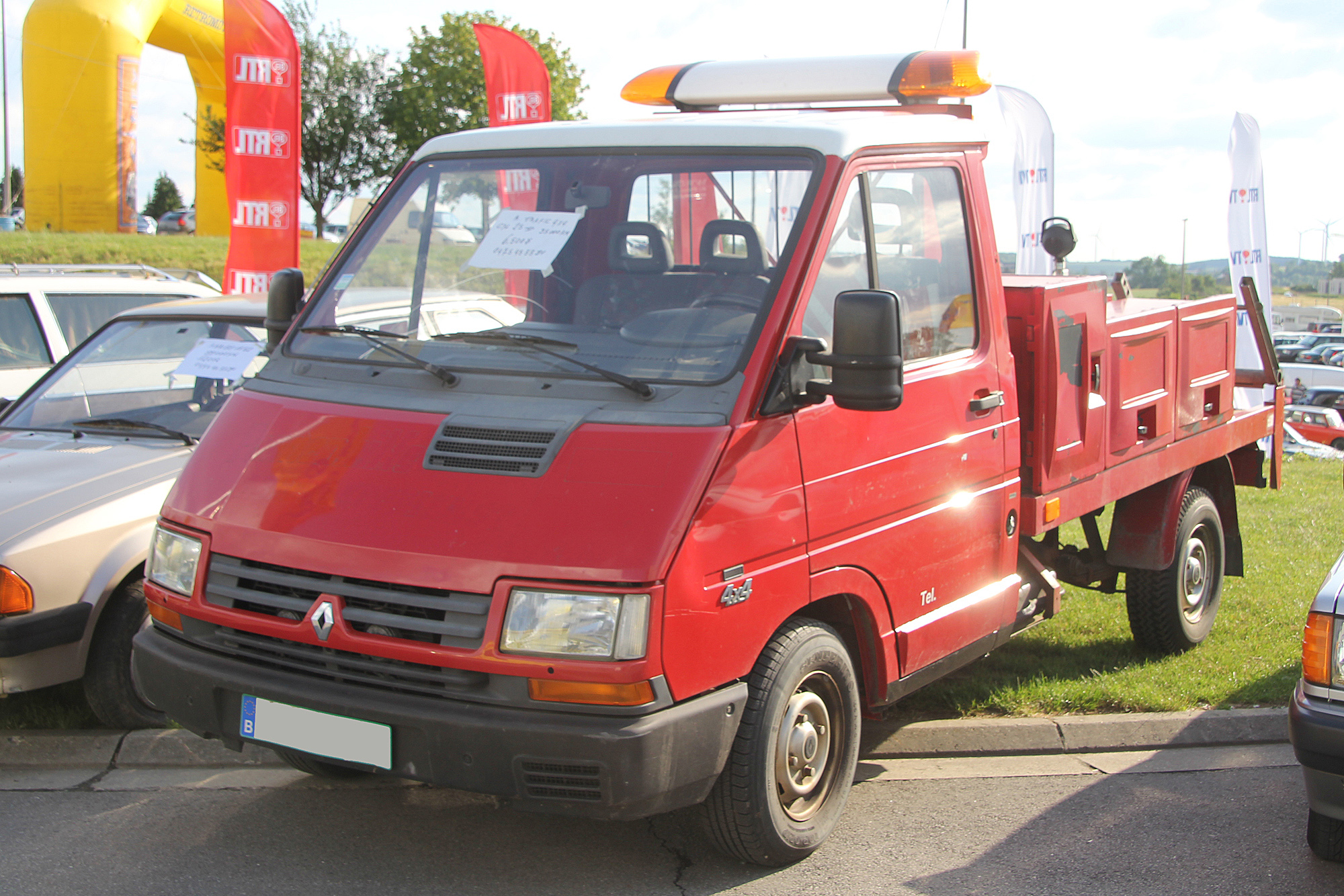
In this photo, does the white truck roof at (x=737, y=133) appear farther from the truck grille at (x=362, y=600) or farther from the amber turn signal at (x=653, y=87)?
the truck grille at (x=362, y=600)

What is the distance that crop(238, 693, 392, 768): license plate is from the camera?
336 cm

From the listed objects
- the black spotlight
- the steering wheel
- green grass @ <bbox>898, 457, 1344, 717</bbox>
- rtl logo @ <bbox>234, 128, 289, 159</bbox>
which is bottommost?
green grass @ <bbox>898, 457, 1344, 717</bbox>

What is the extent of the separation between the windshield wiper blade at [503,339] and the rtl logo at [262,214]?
762 cm

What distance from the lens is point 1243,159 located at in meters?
19.2

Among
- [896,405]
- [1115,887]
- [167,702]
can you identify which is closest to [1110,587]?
[1115,887]

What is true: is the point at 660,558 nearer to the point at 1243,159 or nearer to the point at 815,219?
the point at 815,219

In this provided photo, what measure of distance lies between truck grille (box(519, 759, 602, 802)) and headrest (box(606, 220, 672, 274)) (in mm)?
1677

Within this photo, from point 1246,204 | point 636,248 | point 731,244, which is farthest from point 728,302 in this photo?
point 1246,204

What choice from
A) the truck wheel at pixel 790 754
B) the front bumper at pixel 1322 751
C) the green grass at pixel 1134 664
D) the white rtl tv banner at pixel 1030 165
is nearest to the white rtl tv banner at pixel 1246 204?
the white rtl tv banner at pixel 1030 165

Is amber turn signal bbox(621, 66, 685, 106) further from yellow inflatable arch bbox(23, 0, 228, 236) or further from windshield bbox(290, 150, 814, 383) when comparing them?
yellow inflatable arch bbox(23, 0, 228, 236)

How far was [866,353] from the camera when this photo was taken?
3.47 metres

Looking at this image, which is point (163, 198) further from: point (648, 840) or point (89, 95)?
point (648, 840)

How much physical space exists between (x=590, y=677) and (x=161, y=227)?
201 feet

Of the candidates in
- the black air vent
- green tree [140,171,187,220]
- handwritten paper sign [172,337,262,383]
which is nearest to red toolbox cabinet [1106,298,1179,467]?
the black air vent
